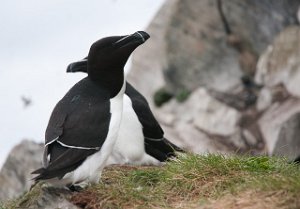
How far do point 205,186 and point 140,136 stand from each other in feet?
14.5

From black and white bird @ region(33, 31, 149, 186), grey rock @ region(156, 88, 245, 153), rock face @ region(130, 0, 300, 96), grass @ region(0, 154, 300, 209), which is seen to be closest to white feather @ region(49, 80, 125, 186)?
black and white bird @ region(33, 31, 149, 186)

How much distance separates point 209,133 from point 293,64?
269 cm

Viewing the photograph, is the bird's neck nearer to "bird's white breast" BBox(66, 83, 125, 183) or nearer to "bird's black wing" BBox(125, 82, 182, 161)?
"bird's white breast" BBox(66, 83, 125, 183)

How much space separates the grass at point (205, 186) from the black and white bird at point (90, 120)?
319 millimetres

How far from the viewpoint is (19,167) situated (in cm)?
1702

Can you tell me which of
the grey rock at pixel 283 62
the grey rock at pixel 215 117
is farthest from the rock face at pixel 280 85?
the grey rock at pixel 215 117

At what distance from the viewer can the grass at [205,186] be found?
8.50 meters

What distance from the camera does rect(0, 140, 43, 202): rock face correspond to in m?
16.5

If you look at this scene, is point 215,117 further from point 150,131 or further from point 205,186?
point 205,186

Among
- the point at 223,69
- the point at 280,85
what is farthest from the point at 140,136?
the point at 223,69

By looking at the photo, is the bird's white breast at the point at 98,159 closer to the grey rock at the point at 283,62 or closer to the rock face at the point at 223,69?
the rock face at the point at 223,69

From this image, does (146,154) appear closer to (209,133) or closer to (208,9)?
(209,133)

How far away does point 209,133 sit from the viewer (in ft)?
72.9

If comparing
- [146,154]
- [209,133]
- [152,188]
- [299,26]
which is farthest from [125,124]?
[299,26]
